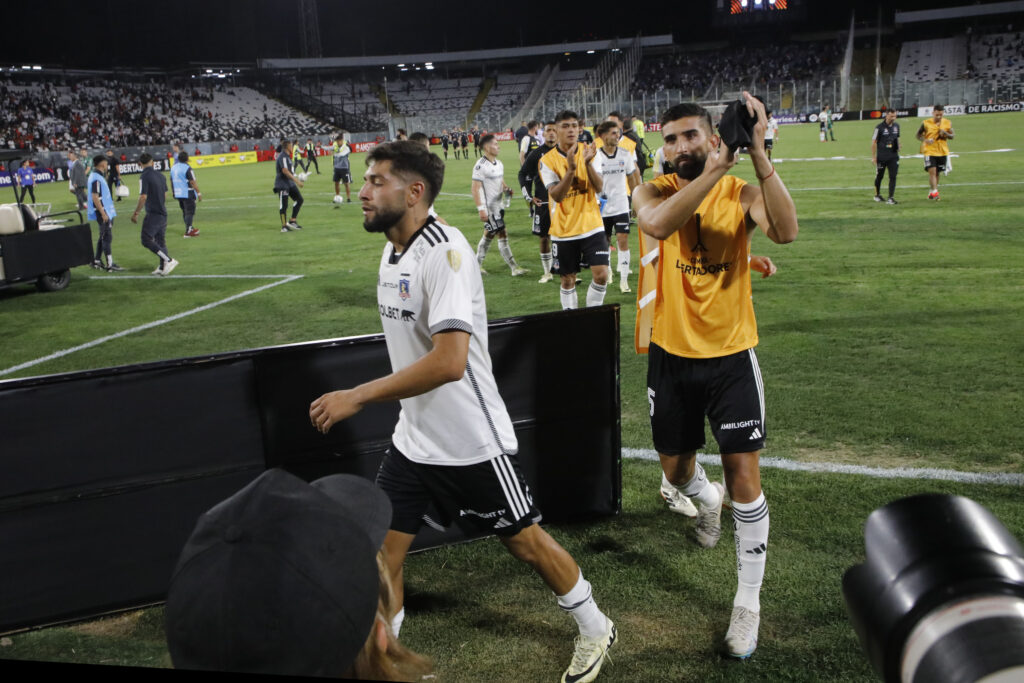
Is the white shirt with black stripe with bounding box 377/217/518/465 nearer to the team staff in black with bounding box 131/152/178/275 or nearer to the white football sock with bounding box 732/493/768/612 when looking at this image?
the white football sock with bounding box 732/493/768/612

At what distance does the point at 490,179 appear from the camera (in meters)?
13.7

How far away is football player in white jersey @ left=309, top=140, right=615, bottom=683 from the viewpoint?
3385 millimetres

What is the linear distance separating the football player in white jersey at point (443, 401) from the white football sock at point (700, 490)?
3.84 feet

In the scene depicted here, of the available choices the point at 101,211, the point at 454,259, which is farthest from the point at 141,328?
the point at 454,259

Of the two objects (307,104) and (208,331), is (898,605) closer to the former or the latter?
(208,331)

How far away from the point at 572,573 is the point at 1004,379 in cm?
563

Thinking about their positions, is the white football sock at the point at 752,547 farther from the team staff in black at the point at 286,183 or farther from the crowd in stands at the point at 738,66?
the crowd in stands at the point at 738,66

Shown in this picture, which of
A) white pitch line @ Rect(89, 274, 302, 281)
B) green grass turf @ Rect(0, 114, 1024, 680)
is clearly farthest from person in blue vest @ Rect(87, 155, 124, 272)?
green grass turf @ Rect(0, 114, 1024, 680)

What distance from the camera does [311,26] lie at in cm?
8488

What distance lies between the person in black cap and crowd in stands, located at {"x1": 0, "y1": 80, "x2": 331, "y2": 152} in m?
59.4

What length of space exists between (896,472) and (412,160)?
4078 mm

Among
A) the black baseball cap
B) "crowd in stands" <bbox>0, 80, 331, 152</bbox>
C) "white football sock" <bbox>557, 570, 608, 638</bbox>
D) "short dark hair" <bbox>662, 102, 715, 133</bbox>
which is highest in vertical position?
"crowd in stands" <bbox>0, 80, 331, 152</bbox>

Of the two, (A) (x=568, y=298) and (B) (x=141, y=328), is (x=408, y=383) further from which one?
(B) (x=141, y=328)

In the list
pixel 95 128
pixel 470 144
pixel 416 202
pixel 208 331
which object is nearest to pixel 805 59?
pixel 470 144
